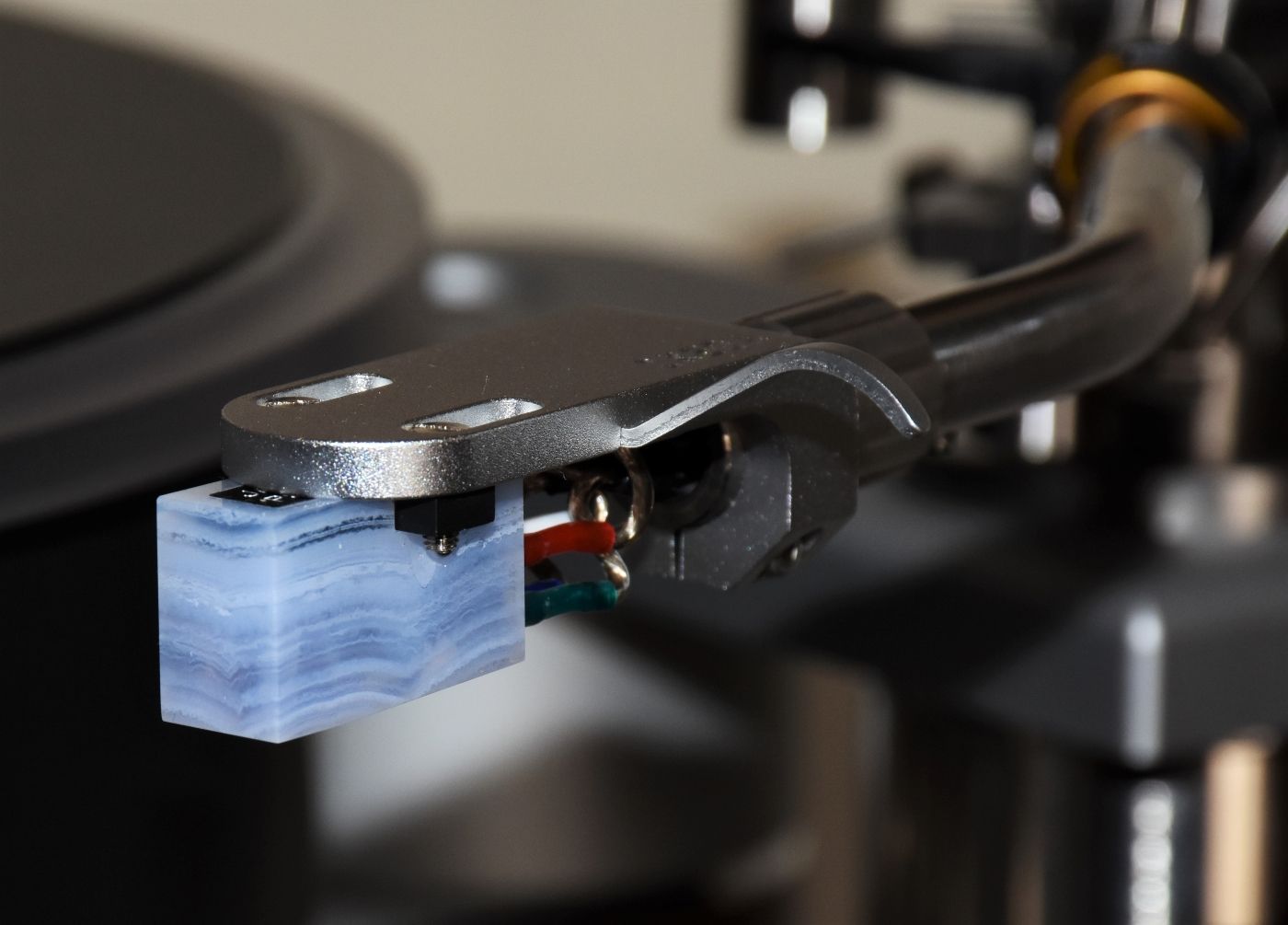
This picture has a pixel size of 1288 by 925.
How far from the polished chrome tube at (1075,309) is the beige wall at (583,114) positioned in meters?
0.53

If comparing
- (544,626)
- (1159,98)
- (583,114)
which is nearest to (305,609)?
(1159,98)

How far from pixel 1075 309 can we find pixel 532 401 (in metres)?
0.09

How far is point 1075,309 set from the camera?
0.69 ft

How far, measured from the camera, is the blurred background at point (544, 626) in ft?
0.73

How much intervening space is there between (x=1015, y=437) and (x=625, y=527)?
0.19 meters

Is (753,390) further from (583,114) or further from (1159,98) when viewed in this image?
(583,114)

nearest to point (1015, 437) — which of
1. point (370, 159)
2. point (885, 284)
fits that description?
point (370, 159)

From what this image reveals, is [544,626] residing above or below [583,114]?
below

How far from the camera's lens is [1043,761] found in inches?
13.2

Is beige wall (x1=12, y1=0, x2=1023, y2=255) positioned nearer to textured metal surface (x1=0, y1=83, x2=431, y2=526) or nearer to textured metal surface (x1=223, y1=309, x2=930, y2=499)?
textured metal surface (x1=0, y1=83, x2=431, y2=526)

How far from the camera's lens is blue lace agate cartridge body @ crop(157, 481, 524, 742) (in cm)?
14

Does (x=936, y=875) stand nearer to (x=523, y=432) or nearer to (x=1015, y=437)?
(x=1015, y=437)

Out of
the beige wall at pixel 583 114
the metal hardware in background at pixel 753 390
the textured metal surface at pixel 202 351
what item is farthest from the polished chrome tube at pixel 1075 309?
the beige wall at pixel 583 114

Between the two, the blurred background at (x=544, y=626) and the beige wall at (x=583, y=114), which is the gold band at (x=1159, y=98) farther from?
the beige wall at (x=583, y=114)
